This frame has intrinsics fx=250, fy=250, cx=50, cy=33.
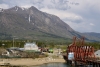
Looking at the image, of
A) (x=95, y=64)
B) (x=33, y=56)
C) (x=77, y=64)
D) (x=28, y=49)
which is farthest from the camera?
(x=28, y=49)

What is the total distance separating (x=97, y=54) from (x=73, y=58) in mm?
11405

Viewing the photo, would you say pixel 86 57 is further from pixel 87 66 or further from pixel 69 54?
pixel 69 54

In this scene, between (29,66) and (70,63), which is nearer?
(29,66)

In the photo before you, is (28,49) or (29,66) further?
(28,49)

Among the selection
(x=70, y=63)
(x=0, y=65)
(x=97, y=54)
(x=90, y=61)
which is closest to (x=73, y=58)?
(x=70, y=63)

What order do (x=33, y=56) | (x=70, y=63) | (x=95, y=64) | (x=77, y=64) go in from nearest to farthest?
(x=95, y=64), (x=77, y=64), (x=70, y=63), (x=33, y=56)

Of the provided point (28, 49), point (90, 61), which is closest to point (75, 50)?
point (90, 61)

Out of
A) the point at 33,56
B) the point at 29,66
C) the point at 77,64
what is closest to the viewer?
the point at 29,66

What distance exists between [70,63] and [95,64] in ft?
79.0

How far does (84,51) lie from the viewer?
108 metres

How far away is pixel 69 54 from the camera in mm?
124375

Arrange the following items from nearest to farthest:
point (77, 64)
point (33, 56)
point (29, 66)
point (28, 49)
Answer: point (29, 66) < point (77, 64) < point (33, 56) < point (28, 49)

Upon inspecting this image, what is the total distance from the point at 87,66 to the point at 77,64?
24.7 feet

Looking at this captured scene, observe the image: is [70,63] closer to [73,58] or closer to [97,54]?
[73,58]
